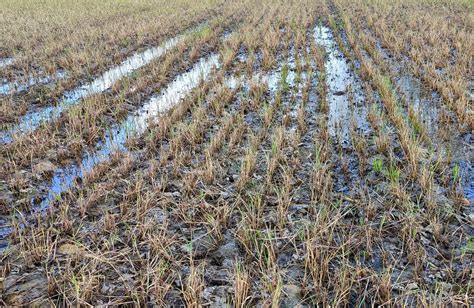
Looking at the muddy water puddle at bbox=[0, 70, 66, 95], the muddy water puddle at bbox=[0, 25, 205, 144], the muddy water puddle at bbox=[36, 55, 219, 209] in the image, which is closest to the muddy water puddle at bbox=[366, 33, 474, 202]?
the muddy water puddle at bbox=[36, 55, 219, 209]

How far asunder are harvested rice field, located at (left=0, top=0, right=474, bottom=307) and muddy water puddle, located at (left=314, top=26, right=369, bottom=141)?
5 centimetres

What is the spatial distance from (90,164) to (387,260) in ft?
12.4

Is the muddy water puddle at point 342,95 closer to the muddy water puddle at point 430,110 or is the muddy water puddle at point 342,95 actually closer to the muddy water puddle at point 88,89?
the muddy water puddle at point 430,110

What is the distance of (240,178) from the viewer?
465cm

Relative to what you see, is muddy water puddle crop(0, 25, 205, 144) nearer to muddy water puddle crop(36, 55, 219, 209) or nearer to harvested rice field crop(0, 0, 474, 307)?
harvested rice field crop(0, 0, 474, 307)

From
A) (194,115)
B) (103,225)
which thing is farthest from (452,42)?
(103,225)

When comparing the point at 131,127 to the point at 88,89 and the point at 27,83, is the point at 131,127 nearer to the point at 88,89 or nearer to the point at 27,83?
the point at 88,89

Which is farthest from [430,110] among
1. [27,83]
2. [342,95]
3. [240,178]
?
[27,83]

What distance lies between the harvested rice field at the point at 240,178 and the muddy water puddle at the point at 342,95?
0.05m

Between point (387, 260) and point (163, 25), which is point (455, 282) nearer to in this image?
point (387, 260)

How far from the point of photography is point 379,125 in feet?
19.7

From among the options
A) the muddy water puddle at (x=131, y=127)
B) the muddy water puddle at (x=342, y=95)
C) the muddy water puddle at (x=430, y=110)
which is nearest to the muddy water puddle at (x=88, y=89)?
the muddy water puddle at (x=131, y=127)

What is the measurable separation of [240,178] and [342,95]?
3791 millimetres

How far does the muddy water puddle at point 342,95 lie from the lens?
20.5ft
